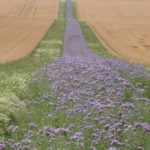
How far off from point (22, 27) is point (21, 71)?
27.9m

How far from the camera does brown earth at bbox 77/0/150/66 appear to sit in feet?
128

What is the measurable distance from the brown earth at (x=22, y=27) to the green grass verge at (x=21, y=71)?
0.99m

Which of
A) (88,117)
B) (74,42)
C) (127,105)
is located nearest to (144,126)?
(127,105)

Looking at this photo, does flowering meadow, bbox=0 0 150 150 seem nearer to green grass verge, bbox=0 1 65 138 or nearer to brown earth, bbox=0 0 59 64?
green grass verge, bbox=0 1 65 138

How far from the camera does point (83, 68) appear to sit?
746 inches

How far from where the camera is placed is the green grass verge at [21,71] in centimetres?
1379

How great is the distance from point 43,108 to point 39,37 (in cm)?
3245

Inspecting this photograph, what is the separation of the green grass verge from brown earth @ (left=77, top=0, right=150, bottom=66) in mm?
5363

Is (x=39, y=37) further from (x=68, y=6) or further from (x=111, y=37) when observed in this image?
(x=68, y=6)

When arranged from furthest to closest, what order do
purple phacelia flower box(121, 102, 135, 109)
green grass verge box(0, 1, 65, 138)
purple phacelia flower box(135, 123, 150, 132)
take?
green grass verge box(0, 1, 65, 138) < purple phacelia flower box(121, 102, 135, 109) < purple phacelia flower box(135, 123, 150, 132)

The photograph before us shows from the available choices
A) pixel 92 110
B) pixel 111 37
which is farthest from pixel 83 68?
pixel 111 37

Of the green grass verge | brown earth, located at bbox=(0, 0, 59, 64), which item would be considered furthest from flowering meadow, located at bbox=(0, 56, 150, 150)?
brown earth, located at bbox=(0, 0, 59, 64)

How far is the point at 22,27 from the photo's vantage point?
5409cm

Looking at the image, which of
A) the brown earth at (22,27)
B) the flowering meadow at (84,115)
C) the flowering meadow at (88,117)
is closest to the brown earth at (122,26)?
the brown earth at (22,27)
